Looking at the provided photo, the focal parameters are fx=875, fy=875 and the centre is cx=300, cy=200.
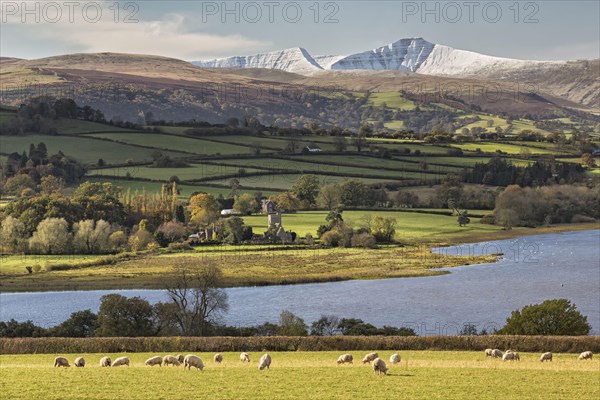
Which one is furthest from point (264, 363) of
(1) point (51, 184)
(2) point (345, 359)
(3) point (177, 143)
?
(3) point (177, 143)

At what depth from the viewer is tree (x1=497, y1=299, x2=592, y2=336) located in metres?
40.6

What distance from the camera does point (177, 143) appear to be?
408ft

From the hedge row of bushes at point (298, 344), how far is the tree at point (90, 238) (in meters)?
47.7

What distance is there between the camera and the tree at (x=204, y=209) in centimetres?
8981

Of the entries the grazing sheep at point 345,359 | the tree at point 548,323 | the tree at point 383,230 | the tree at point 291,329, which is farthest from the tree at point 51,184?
the grazing sheep at point 345,359

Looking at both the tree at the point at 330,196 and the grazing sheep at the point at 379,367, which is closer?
the grazing sheep at the point at 379,367

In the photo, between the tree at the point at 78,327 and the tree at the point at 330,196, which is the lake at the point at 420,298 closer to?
the tree at the point at 78,327

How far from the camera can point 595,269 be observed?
7244 centimetres

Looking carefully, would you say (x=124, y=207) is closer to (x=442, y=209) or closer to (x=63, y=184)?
(x=63, y=184)

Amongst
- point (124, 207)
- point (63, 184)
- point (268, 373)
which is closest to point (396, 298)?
point (268, 373)

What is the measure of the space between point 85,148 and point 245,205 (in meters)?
32.5

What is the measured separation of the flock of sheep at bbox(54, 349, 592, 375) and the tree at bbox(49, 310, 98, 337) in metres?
13.3

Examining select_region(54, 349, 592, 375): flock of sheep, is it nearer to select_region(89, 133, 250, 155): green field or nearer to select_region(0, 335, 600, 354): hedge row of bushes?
select_region(0, 335, 600, 354): hedge row of bushes

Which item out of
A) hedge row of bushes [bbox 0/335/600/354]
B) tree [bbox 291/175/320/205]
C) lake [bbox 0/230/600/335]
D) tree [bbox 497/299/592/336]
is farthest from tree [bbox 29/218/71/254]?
tree [bbox 497/299/592/336]
